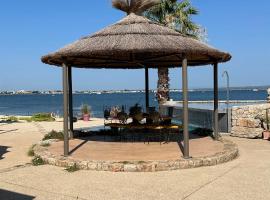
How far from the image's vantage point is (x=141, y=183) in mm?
8094

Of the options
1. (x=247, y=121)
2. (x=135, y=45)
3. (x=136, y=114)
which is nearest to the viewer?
(x=135, y=45)

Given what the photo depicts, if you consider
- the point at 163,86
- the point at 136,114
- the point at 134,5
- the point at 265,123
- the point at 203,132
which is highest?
the point at 134,5

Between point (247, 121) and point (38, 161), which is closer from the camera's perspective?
point (38, 161)

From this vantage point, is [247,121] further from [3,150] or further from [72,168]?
[3,150]

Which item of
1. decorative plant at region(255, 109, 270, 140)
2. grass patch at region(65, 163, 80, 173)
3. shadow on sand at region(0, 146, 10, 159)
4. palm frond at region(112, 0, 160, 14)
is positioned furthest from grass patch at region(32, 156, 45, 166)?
decorative plant at region(255, 109, 270, 140)

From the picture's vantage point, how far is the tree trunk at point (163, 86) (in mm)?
24969

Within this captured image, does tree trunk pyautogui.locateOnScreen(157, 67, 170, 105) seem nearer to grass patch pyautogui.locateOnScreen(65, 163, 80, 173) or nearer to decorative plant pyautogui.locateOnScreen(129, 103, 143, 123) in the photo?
decorative plant pyautogui.locateOnScreen(129, 103, 143, 123)

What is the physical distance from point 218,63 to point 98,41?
4.48 meters

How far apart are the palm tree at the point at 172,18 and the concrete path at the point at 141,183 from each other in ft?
49.4

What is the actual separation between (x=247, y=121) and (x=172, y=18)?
11.3 m

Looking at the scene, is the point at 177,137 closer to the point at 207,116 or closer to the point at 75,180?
the point at 207,116

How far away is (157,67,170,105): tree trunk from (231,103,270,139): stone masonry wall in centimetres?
914

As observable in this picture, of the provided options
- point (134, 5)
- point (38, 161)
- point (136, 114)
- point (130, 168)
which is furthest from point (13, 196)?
point (134, 5)

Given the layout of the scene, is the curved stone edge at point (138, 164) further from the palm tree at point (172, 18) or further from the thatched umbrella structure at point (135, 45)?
the palm tree at point (172, 18)
